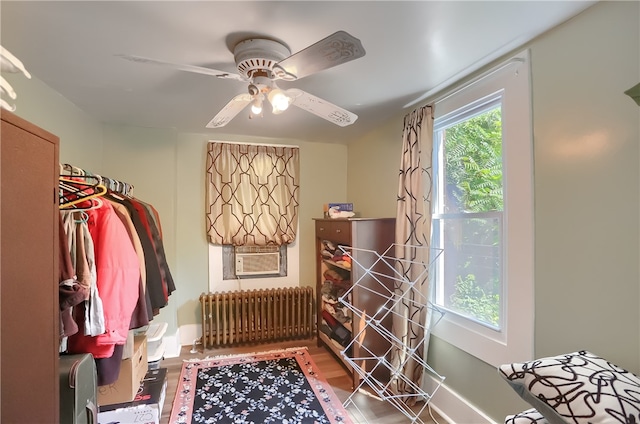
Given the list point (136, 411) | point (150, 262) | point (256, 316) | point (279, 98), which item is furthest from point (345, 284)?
point (279, 98)

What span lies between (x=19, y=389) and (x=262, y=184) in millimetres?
2677

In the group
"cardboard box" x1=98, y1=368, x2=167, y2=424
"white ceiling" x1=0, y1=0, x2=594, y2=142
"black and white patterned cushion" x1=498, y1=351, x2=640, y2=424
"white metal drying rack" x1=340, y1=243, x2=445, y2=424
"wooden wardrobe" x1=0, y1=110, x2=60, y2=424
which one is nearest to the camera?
"wooden wardrobe" x1=0, y1=110, x2=60, y2=424

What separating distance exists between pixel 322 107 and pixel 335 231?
53.0 inches

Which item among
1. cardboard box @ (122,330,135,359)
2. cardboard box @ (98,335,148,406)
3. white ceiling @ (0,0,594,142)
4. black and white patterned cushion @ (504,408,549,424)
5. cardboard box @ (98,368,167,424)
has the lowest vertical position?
cardboard box @ (98,368,167,424)

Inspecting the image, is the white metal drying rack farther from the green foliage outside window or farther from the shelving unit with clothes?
the green foliage outside window

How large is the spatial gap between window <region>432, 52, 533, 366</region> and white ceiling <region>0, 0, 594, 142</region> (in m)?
0.23

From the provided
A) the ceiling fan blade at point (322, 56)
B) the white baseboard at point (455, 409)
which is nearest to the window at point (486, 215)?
the white baseboard at point (455, 409)

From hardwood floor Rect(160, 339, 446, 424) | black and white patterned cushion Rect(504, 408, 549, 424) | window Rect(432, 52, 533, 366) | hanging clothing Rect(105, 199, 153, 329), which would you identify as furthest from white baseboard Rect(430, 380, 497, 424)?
hanging clothing Rect(105, 199, 153, 329)

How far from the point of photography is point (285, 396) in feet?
7.34

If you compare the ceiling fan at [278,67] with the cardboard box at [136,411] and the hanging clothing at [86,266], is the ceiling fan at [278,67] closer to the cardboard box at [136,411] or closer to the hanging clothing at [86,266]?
the hanging clothing at [86,266]

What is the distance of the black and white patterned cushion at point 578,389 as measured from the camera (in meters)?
0.86

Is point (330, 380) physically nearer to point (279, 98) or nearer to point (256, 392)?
point (256, 392)

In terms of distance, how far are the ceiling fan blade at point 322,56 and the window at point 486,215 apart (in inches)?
38.8

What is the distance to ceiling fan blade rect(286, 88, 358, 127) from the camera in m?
1.54
